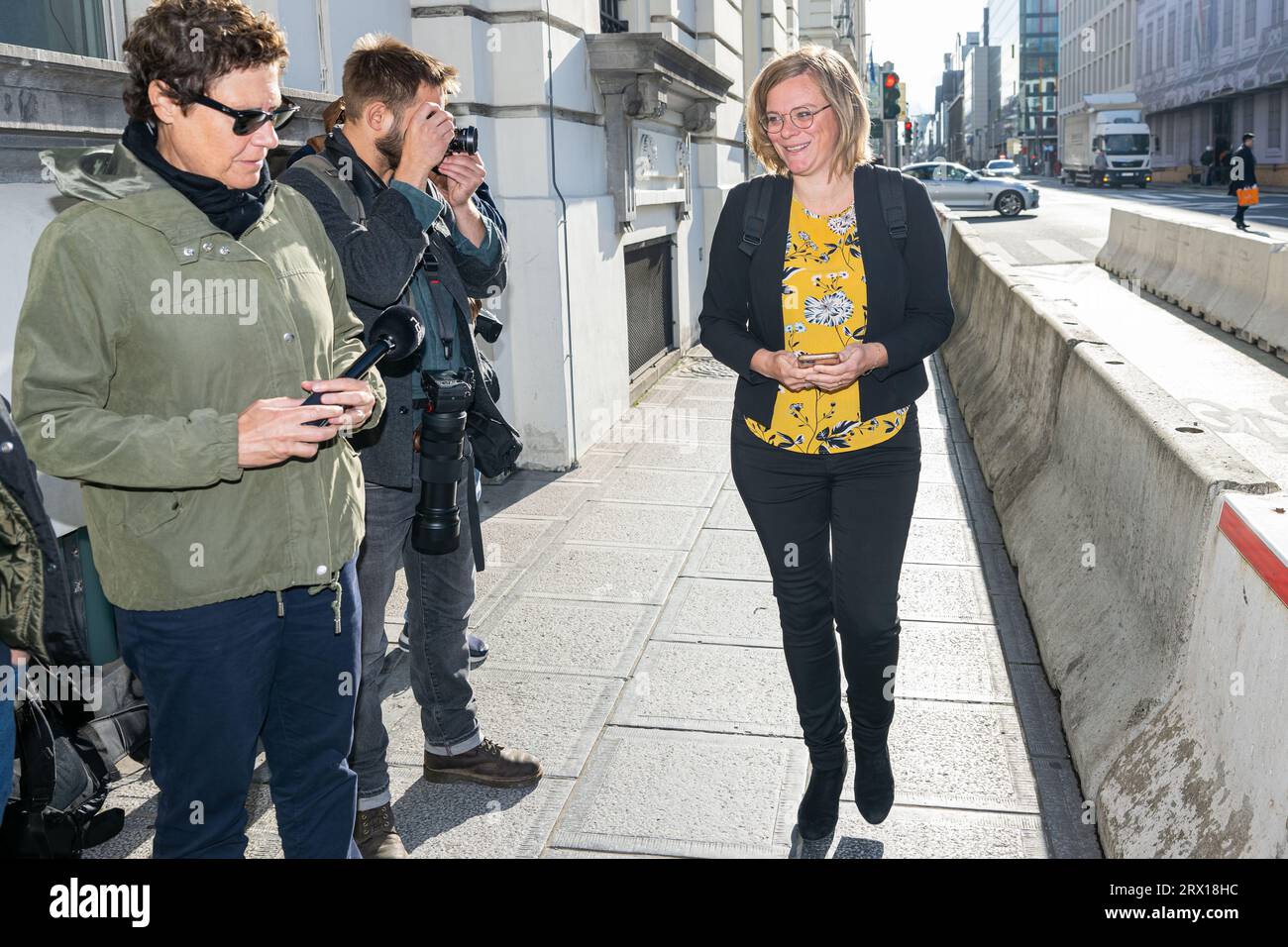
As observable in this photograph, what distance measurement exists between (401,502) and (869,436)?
1394 mm

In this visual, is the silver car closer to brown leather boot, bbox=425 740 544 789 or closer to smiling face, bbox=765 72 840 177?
smiling face, bbox=765 72 840 177

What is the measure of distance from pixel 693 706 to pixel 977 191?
35934 millimetres

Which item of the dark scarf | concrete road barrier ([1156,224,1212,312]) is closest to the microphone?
the dark scarf

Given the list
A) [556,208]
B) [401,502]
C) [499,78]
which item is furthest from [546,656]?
[499,78]

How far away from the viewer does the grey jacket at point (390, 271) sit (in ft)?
10.5

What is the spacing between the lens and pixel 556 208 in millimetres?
7945

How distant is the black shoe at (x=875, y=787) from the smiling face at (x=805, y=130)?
176 cm

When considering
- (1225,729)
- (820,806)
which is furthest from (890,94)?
(1225,729)

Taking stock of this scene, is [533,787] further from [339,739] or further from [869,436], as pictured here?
[869,436]

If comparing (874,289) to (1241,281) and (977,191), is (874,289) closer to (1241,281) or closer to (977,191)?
(1241,281)

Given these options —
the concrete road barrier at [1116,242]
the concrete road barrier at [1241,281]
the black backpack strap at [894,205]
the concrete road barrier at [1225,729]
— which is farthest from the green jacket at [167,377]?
the concrete road barrier at [1116,242]

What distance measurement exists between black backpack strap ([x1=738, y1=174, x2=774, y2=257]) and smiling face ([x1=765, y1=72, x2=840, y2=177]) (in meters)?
0.12

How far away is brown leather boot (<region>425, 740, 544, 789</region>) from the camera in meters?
3.95

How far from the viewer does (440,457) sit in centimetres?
346
